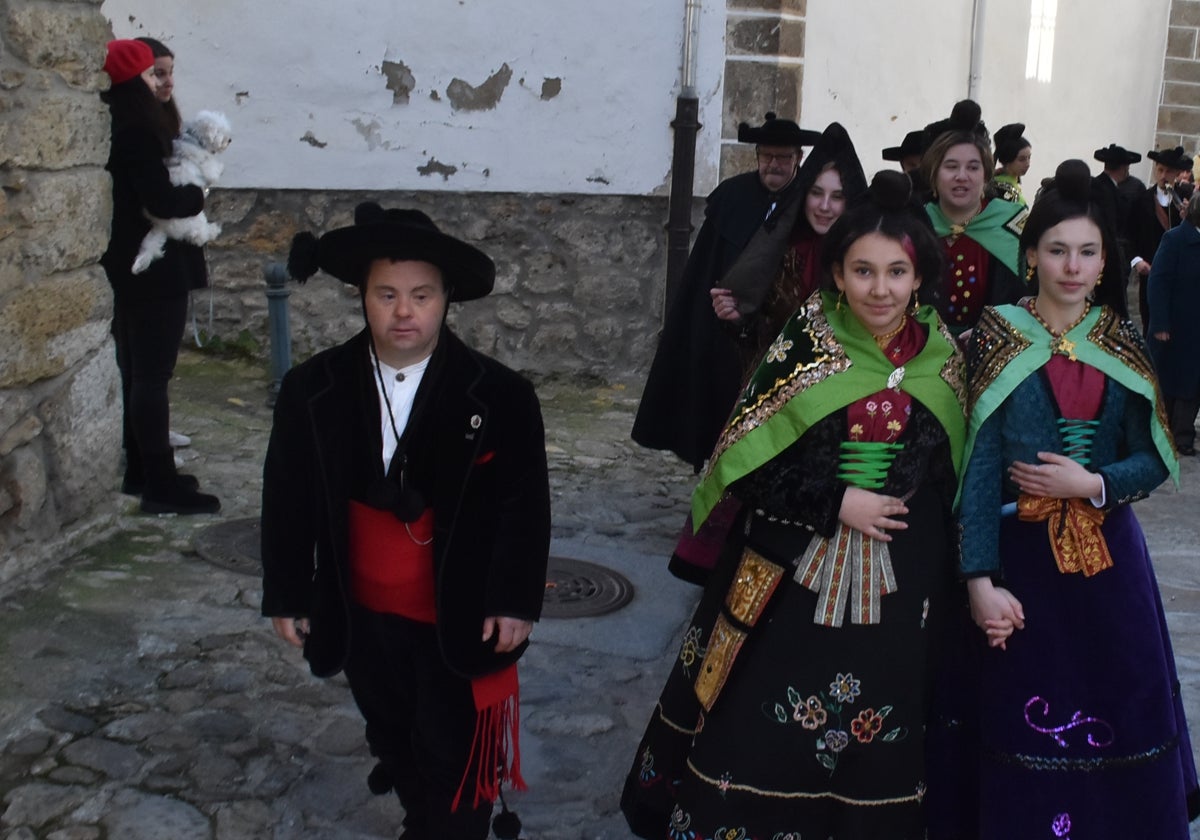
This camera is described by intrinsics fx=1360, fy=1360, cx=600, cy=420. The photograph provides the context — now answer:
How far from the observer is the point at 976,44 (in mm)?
9750

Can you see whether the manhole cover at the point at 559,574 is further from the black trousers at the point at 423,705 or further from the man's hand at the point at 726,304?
the black trousers at the point at 423,705

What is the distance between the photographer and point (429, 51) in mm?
7305

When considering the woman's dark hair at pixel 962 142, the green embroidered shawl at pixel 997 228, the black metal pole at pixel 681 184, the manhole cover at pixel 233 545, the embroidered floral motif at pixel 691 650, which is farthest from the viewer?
the black metal pole at pixel 681 184

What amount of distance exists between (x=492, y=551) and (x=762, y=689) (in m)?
0.60

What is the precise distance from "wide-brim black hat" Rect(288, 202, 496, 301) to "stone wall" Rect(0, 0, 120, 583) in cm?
196

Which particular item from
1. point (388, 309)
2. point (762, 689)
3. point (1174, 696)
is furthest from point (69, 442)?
point (1174, 696)

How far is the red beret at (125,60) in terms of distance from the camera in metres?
4.82

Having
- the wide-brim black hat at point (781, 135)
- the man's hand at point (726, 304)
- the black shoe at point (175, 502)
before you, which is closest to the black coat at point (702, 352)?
the wide-brim black hat at point (781, 135)

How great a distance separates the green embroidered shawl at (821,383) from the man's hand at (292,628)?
34.3 inches

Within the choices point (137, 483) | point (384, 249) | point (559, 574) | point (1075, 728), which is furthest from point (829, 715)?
point (137, 483)

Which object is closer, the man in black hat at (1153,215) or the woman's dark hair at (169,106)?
the woman's dark hair at (169,106)

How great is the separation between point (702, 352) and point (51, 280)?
219 cm

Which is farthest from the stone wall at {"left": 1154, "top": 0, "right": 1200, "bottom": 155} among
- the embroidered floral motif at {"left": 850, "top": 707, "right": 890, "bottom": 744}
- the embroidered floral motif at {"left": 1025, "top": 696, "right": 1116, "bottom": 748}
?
the embroidered floral motif at {"left": 850, "top": 707, "right": 890, "bottom": 744}

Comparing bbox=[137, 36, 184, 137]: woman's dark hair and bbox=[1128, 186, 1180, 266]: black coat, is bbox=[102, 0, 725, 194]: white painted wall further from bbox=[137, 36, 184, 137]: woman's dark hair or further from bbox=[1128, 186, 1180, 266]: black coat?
bbox=[1128, 186, 1180, 266]: black coat
